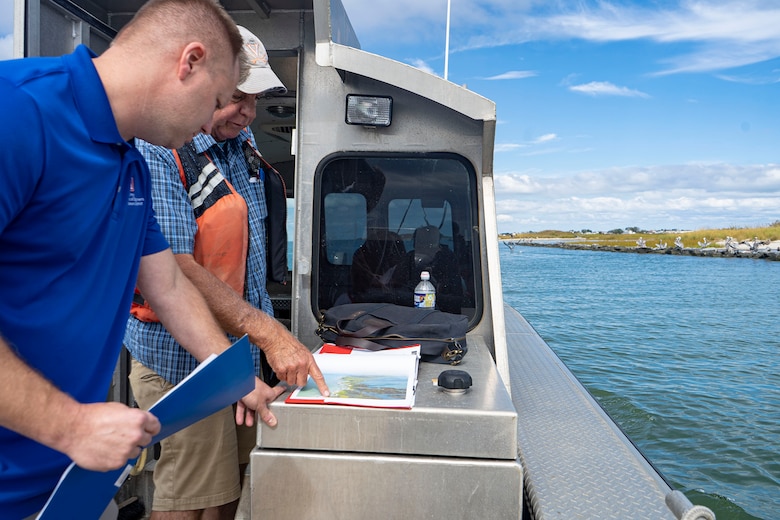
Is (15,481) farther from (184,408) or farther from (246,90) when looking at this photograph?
(246,90)

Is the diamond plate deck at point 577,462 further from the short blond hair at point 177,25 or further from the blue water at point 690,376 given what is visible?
the short blond hair at point 177,25

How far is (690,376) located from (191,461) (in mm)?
9926

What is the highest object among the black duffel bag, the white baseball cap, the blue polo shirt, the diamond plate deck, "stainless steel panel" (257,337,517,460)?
the white baseball cap

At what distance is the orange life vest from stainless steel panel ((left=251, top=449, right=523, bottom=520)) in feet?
2.31

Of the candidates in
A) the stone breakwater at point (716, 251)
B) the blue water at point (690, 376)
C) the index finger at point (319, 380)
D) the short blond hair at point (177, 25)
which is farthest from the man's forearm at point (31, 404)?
the stone breakwater at point (716, 251)

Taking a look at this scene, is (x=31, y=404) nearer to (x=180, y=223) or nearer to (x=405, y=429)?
(x=405, y=429)

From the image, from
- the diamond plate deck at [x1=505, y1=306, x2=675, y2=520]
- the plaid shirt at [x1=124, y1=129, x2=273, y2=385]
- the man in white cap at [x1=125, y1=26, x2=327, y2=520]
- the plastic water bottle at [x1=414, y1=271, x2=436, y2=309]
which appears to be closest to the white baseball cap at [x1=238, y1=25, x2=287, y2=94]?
the man in white cap at [x1=125, y1=26, x2=327, y2=520]

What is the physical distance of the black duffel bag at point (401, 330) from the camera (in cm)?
221

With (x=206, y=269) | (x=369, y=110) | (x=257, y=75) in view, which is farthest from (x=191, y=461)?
(x=369, y=110)

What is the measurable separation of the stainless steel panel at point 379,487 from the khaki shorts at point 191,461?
0.50 metres

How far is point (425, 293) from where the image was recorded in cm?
279

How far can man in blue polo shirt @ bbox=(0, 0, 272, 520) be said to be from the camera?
3.32 feet

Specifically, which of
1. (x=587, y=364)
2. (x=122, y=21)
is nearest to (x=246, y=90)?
(x=122, y=21)

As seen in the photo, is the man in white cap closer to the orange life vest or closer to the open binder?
the orange life vest
